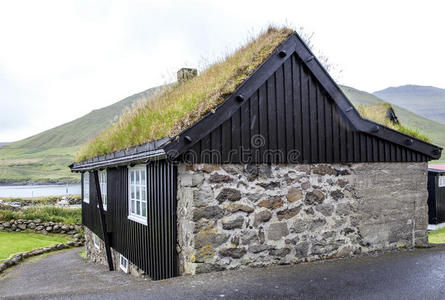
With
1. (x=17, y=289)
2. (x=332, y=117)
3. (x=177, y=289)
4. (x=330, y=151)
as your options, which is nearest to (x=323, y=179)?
(x=330, y=151)

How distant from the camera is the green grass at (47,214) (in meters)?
22.3

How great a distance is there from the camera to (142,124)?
8.04 meters

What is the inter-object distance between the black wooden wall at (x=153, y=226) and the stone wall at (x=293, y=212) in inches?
9.1

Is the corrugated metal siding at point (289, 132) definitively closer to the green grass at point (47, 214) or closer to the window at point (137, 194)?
the window at point (137, 194)

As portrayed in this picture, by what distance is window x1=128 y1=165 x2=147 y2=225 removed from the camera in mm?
7629

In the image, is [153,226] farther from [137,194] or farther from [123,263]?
[123,263]

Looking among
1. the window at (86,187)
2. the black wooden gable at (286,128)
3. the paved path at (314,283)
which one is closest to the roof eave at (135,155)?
the black wooden gable at (286,128)

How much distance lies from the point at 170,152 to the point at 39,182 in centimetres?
10376

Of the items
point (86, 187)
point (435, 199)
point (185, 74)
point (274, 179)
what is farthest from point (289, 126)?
point (435, 199)

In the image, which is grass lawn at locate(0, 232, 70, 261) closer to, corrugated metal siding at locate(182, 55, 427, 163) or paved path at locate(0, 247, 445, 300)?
paved path at locate(0, 247, 445, 300)

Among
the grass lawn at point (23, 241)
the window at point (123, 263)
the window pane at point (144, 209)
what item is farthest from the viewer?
the grass lawn at point (23, 241)

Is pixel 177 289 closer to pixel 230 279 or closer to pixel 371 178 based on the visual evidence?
pixel 230 279

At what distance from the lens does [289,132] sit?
6801 millimetres

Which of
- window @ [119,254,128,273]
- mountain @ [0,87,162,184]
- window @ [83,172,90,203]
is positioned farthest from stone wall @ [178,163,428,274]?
mountain @ [0,87,162,184]
